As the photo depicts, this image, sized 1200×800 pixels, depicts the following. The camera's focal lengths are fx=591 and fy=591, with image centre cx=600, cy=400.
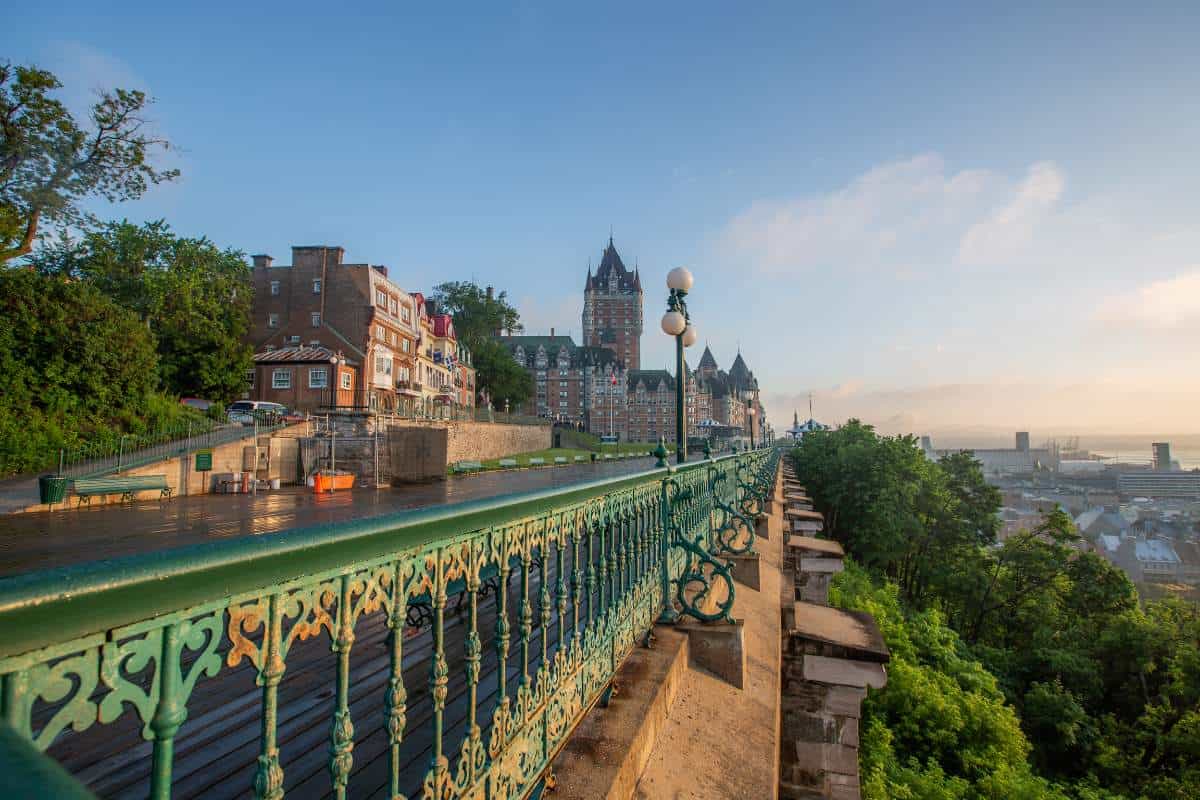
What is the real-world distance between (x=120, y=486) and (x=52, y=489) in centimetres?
188

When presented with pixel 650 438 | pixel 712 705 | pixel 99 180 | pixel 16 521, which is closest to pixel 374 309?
pixel 99 180

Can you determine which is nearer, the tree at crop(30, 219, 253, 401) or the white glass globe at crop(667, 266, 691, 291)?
the white glass globe at crop(667, 266, 691, 291)

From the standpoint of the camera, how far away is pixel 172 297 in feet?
104

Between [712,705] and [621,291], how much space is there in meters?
124

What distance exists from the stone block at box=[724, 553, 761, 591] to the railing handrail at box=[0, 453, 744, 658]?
20.4 feet

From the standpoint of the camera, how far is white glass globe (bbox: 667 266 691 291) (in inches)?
355

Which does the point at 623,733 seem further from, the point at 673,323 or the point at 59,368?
the point at 59,368

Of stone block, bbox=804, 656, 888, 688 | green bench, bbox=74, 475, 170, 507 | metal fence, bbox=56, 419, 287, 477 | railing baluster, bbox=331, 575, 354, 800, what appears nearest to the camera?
railing baluster, bbox=331, 575, 354, 800

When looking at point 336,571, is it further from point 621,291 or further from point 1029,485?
point 1029,485

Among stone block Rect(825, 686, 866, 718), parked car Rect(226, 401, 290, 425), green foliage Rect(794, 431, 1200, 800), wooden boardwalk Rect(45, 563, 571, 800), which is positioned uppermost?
parked car Rect(226, 401, 290, 425)

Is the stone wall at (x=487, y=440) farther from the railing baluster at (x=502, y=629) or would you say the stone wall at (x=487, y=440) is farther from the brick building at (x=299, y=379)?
the railing baluster at (x=502, y=629)

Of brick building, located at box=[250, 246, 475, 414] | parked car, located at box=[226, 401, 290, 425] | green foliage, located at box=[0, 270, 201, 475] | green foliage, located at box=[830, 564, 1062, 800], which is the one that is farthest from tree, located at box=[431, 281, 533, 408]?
green foliage, located at box=[830, 564, 1062, 800]

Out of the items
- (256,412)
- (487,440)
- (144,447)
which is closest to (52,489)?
(144,447)

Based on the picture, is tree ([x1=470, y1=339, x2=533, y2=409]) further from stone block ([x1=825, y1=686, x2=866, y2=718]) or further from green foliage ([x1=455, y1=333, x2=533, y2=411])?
stone block ([x1=825, y1=686, x2=866, y2=718])
